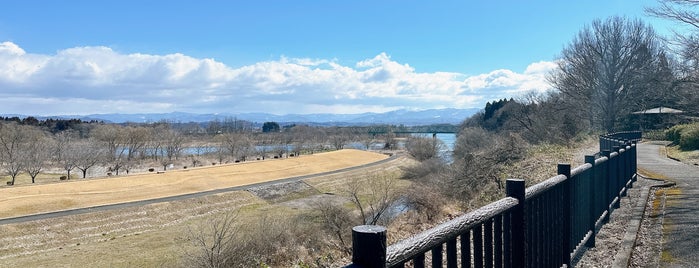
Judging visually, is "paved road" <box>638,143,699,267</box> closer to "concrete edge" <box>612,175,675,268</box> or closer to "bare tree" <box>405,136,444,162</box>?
"concrete edge" <box>612,175,675,268</box>

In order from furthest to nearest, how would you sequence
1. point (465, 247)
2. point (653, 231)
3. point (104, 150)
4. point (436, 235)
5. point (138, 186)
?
point (104, 150) < point (138, 186) < point (653, 231) < point (465, 247) < point (436, 235)

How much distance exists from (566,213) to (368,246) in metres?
3.69

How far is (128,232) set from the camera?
3284 centimetres

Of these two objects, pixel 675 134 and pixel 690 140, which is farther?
pixel 675 134

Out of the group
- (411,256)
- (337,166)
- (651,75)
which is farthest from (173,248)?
(337,166)

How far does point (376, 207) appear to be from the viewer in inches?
1123

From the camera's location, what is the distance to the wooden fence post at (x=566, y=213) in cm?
438

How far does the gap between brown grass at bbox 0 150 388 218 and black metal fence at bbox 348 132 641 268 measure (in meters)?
41.3

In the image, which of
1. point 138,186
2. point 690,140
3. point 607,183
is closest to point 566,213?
point 607,183

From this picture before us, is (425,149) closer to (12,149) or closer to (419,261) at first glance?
(12,149)

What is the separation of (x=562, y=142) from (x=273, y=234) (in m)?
17.1

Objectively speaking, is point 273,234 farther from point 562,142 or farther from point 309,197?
point 309,197

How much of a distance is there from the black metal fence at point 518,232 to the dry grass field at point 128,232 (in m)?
19.8

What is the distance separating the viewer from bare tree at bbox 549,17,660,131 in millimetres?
30625
